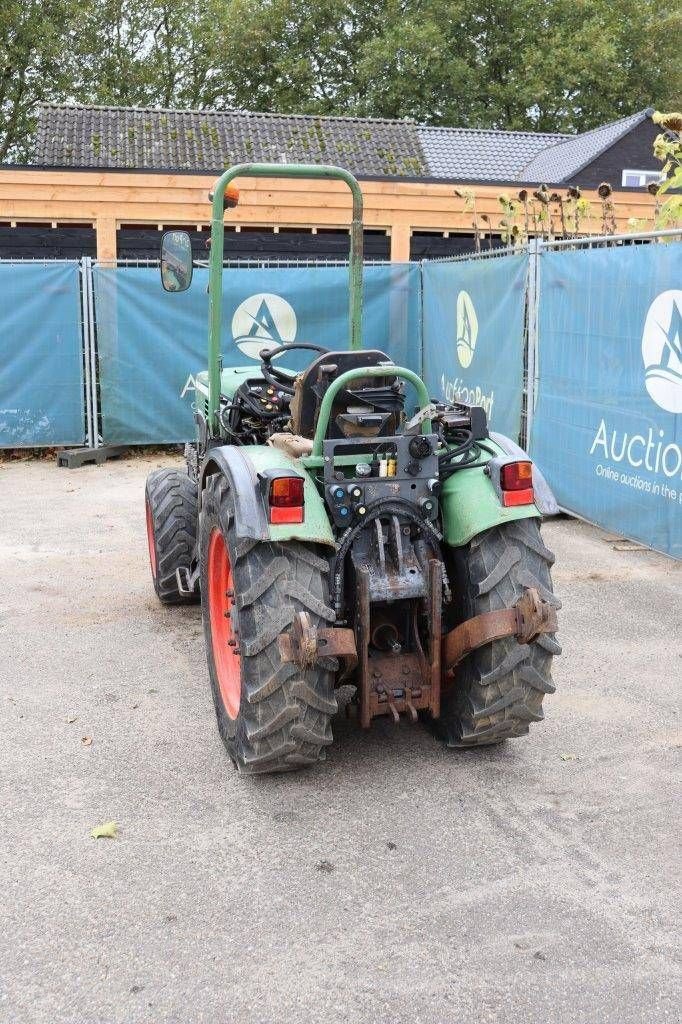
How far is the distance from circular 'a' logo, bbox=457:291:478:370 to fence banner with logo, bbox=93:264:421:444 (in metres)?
1.86

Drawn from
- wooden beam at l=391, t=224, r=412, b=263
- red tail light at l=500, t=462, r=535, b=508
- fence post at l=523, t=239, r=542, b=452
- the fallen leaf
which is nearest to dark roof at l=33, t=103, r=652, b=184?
wooden beam at l=391, t=224, r=412, b=263

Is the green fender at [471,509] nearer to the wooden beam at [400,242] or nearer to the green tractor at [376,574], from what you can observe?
the green tractor at [376,574]

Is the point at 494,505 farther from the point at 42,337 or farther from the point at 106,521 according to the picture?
the point at 42,337

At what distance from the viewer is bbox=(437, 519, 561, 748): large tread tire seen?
3.80 meters

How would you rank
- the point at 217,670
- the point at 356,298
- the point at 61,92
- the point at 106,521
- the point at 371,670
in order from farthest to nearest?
1. the point at 61,92
2. the point at 106,521
3. the point at 356,298
4. the point at 217,670
5. the point at 371,670

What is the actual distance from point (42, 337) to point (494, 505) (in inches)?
345

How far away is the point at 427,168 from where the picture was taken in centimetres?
1892

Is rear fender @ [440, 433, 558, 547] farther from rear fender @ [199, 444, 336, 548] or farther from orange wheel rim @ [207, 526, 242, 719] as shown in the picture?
orange wheel rim @ [207, 526, 242, 719]

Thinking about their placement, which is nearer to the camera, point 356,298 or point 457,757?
point 457,757

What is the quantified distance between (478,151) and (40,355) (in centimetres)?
1295

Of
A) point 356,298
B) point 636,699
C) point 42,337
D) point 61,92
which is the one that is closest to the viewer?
point 636,699

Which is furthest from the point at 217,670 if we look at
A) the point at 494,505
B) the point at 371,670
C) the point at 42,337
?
the point at 42,337

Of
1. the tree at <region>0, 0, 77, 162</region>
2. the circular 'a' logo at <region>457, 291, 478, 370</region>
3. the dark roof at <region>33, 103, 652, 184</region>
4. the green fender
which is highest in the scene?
the tree at <region>0, 0, 77, 162</region>

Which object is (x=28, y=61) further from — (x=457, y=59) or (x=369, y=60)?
(x=457, y=59)
